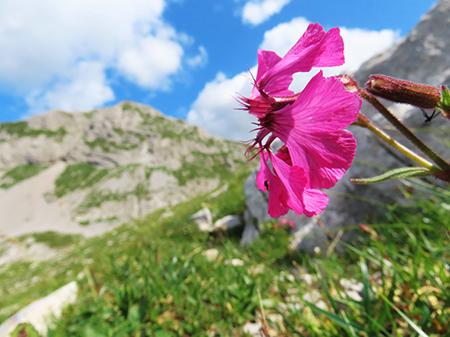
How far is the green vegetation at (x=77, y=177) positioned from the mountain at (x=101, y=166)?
254mm

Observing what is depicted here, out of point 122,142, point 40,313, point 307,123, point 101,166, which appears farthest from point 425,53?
point 122,142

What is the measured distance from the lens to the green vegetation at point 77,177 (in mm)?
64750

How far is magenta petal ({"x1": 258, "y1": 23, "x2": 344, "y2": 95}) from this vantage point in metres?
0.73

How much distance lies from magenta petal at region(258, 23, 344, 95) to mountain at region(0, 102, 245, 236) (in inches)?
2163

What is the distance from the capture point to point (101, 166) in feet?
239

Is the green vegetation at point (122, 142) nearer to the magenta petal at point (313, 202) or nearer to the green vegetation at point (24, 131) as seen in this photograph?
the green vegetation at point (24, 131)

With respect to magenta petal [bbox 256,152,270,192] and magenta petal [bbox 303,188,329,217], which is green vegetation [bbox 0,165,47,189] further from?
magenta petal [bbox 303,188,329,217]

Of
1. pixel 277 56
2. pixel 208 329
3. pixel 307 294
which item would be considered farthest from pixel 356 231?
pixel 277 56

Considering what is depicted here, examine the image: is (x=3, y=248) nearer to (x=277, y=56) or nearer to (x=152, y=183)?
(x=152, y=183)

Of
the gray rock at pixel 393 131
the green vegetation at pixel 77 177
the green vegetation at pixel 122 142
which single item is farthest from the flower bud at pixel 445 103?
the green vegetation at pixel 122 142

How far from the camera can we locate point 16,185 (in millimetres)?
66688

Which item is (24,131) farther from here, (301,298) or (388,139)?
(388,139)

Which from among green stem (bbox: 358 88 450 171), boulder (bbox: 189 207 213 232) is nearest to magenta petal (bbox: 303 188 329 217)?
green stem (bbox: 358 88 450 171)

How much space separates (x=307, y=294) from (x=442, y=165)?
80.7 inches
